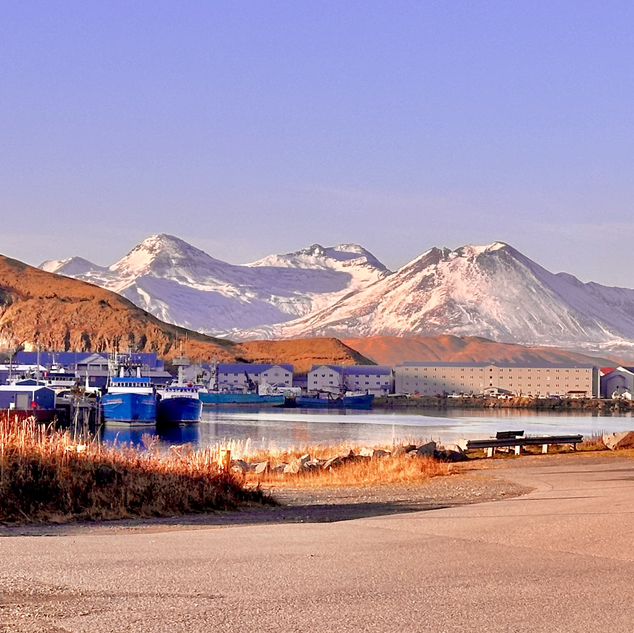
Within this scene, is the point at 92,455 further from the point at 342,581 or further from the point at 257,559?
the point at 342,581

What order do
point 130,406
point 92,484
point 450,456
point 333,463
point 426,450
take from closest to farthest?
point 92,484
point 333,463
point 426,450
point 450,456
point 130,406

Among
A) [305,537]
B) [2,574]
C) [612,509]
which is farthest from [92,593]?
[612,509]

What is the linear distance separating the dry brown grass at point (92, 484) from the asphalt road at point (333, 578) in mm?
2050

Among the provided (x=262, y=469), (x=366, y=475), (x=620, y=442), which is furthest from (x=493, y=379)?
(x=366, y=475)

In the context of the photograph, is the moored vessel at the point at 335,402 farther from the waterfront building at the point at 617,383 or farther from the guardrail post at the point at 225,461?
the guardrail post at the point at 225,461

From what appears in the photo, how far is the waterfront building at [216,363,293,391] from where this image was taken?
621 ft

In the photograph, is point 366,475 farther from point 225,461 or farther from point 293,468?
point 225,461

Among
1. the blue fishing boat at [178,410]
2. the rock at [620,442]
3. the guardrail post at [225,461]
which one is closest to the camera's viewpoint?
the guardrail post at [225,461]

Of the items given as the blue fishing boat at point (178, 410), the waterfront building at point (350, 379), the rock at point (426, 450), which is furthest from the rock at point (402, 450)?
the waterfront building at point (350, 379)

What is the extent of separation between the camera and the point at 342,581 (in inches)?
368

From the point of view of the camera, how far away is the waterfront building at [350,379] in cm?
18900

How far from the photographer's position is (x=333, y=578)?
949 cm

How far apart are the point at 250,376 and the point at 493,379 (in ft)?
128

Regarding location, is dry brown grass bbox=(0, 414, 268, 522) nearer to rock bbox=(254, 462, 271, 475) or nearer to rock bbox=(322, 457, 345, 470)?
rock bbox=(254, 462, 271, 475)
